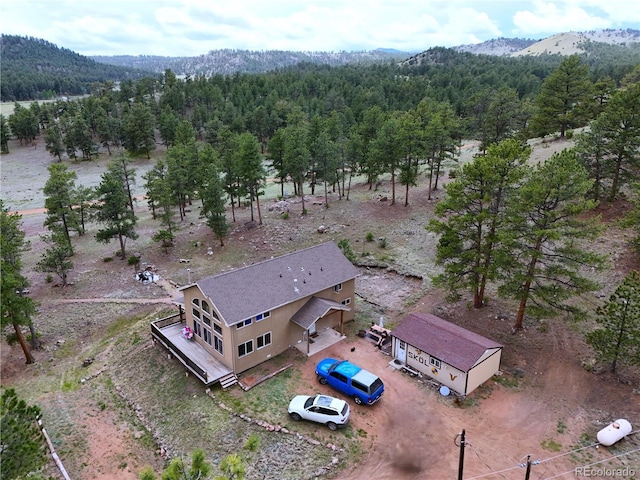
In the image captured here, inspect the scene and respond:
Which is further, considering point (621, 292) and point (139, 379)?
point (139, 379)

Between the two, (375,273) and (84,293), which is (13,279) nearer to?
(84,293)

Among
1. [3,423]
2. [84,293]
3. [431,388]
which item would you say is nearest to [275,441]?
[431,388]

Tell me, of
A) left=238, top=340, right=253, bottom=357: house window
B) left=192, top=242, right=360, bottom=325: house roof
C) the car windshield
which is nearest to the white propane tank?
the car windshield

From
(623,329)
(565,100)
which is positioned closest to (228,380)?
(623,329)

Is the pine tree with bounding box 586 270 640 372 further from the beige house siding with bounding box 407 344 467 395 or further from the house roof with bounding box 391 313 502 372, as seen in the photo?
the beige house siding with bounding box 407 344 467 395

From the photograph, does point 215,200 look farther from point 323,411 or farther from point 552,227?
point 552,227

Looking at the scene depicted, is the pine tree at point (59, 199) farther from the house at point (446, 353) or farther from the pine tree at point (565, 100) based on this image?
the pine tree at point (565, 100)

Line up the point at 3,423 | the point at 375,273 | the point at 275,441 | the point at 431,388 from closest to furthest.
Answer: the point at 3,423 → the point at 275,441 → the point at 431,388 → the point at 375,273
